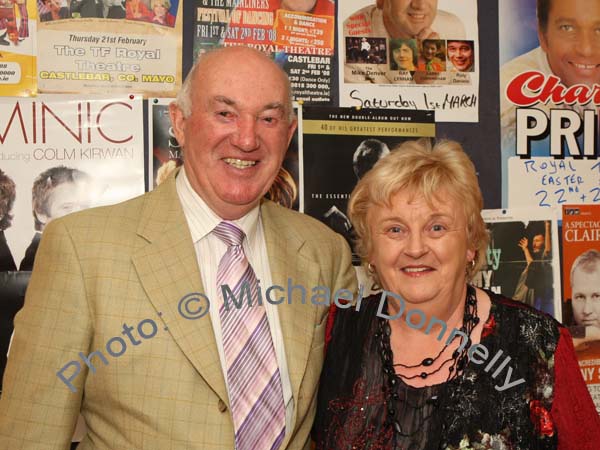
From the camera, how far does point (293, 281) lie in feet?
5.26

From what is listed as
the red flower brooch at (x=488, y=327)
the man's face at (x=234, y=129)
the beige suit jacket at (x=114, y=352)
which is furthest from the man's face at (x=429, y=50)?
the beige suit jacket at (x=114, y=352)

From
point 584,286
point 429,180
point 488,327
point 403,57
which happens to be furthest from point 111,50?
point 584,286

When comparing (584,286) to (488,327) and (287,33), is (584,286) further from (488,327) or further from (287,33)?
(287,33)

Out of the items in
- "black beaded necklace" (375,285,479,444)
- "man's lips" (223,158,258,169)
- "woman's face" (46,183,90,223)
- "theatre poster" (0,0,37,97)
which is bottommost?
"black beaded necklace" (375,285,479,444)

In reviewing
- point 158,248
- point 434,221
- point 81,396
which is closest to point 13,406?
point 81,396

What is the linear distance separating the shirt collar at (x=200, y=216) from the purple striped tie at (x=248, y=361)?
3 cm

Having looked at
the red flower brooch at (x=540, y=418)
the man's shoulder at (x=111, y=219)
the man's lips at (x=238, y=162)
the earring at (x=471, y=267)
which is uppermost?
the man's lips at (x=238, y=162)

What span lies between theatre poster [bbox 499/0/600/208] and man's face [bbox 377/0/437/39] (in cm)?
27

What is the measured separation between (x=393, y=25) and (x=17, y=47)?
1191 millimetres

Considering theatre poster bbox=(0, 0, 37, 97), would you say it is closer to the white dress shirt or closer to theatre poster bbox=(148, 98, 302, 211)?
theatre poster bbox=(148, 98, 302, 211)

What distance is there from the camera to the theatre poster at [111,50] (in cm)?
196

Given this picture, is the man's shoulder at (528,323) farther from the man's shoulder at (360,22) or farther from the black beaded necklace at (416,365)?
the man's shoulder at (360,22)

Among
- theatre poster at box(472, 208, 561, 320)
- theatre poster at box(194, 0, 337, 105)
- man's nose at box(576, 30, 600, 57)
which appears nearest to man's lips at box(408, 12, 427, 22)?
theatre poster at box(194, 0, 337, 105)

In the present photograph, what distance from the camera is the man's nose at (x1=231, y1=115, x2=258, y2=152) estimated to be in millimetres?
1489
